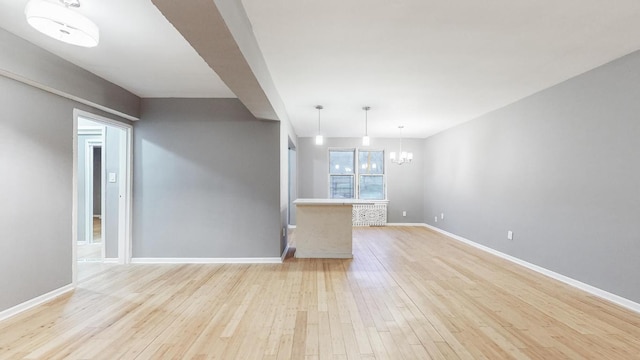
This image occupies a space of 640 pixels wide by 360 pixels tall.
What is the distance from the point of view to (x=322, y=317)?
8.42 ft

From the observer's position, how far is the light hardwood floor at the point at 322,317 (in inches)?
82.0

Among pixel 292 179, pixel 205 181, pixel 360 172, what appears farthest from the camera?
pixel 360 172

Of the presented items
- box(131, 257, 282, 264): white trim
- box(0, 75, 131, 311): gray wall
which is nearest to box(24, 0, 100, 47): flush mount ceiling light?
box(0, 75, 131, 311): gray wall

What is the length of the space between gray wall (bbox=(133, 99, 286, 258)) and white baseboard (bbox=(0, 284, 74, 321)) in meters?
1.14

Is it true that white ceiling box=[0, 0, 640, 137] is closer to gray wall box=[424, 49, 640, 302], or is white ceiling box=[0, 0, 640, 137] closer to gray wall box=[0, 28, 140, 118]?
gray wall box=[0, 28, 140, 118]

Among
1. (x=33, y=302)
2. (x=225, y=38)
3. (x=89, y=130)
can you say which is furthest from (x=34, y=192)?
(x=89, y=130)

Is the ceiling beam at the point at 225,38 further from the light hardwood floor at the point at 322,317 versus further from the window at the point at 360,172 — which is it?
the window at the point at 360,172

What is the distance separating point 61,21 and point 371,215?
6.97 metres

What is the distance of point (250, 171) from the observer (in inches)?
169

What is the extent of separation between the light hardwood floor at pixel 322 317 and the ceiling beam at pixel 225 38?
7.04 ft

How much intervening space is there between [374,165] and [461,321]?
5772 millimetres

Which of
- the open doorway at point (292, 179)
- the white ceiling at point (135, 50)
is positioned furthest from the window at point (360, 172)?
the white ceiling at point (135, 50)

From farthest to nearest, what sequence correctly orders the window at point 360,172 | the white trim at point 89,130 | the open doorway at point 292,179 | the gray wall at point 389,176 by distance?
the window at point 360,172
the gray wall at point 389,176
the open doorway at point 292,179
the white trim at point 89,130

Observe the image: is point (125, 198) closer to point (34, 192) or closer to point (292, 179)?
point (34, 192)
